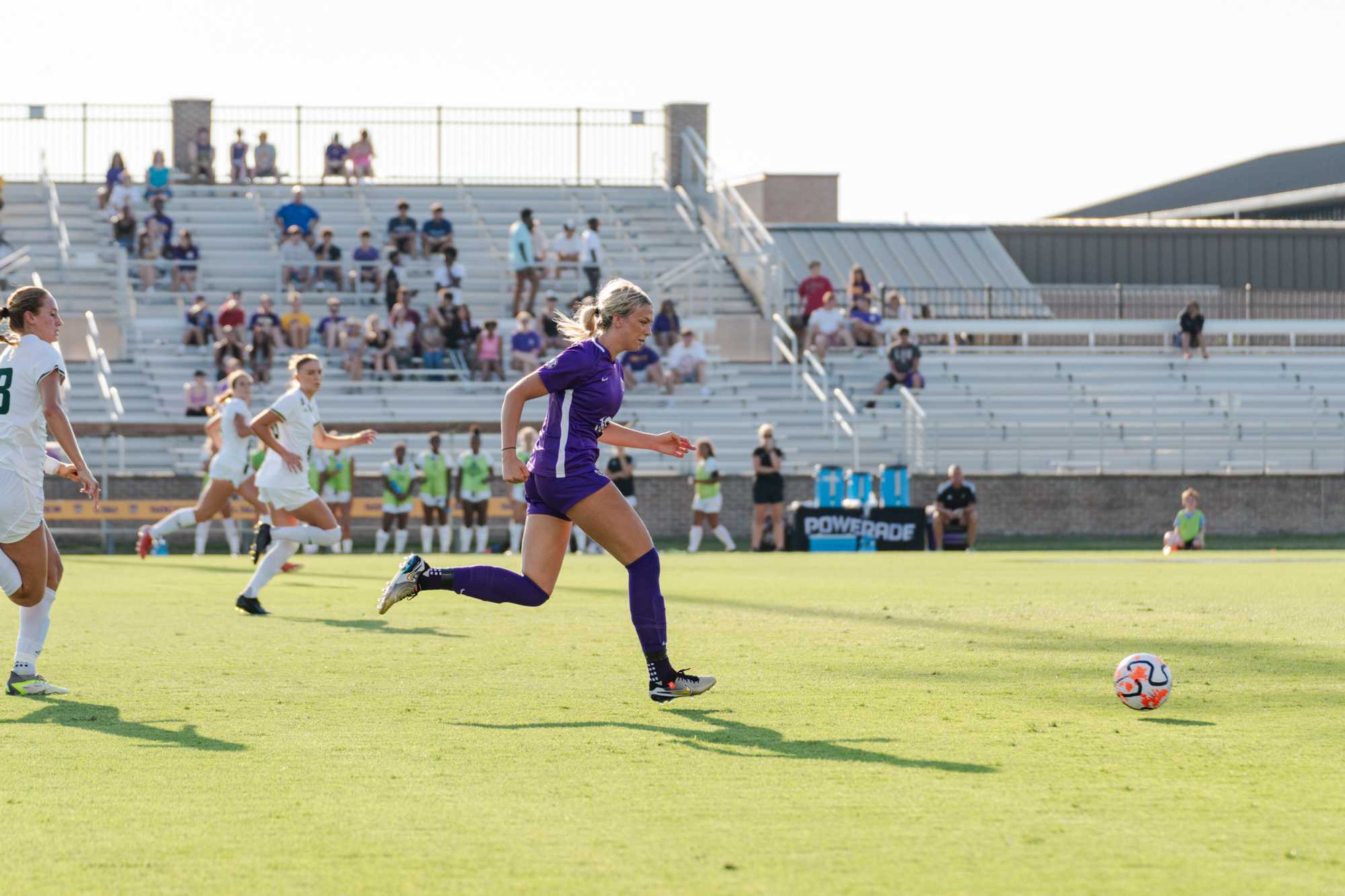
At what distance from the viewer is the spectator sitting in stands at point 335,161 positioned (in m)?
40.5

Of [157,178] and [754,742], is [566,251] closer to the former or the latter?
[157,178]

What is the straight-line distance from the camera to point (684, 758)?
268 inches

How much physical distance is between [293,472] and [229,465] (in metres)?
3.59

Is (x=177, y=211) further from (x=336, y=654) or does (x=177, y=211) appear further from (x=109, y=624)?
(x=336, y=654)

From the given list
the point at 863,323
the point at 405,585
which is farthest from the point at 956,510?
the point at 405,585

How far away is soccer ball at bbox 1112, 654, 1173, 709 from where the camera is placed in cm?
791

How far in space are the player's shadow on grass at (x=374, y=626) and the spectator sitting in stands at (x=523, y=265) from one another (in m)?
21.8

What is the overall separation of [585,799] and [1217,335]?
121 ft

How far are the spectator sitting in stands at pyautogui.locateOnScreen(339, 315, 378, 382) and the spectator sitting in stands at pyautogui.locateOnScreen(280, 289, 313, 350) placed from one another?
656mm

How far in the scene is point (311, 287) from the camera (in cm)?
3525

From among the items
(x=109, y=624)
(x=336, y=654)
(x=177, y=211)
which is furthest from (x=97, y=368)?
(x=336, y=654)

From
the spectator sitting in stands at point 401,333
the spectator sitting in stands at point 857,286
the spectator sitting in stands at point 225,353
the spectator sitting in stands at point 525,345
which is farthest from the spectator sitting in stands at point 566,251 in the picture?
the spectator sitting in stands at point 225,353

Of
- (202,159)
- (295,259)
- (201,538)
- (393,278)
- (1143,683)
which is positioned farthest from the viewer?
(202,159)

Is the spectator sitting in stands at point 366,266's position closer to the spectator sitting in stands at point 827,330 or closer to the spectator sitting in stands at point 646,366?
the spectator sitting in stands at point 646,366
